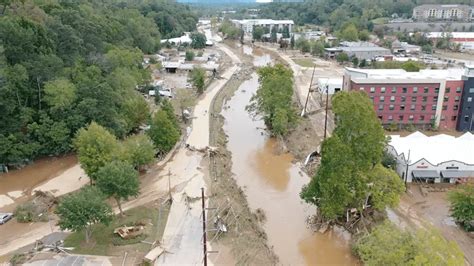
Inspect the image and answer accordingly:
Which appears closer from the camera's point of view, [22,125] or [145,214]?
[145,214]

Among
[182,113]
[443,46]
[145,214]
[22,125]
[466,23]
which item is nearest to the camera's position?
[145,214]

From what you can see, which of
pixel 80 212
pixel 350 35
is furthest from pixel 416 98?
pixel 350 35

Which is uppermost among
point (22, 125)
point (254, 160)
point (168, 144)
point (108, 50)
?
point (108, 50)

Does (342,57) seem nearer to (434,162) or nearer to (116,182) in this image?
(434,162)

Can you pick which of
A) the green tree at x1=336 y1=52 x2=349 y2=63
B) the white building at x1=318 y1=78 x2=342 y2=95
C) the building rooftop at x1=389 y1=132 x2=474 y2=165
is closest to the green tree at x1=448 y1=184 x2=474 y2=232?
the building rooftop at x1=389 y1=132 x2=474 y2=165

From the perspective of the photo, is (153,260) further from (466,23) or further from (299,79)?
(466,23)

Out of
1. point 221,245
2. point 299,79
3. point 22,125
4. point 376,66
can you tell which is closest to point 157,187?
point 221,245
